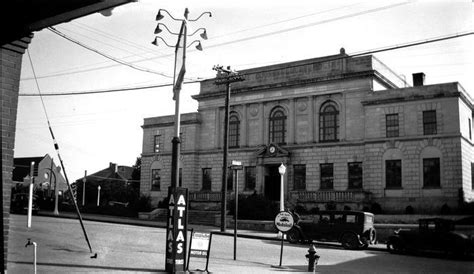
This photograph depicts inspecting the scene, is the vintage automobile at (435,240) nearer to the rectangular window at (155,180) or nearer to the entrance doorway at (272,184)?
the entrance doorway at (272,184)

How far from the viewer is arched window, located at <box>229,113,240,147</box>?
47562mm

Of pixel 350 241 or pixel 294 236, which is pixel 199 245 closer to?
pixel 350 241

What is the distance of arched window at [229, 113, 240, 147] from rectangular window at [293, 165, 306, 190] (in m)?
7.27

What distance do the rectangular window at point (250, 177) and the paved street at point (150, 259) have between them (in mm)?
22452

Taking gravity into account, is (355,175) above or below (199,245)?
above

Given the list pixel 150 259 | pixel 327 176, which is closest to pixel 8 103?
pixel 150 259

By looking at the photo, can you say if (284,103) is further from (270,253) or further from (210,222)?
(270,253)

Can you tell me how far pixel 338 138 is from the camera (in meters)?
41.3

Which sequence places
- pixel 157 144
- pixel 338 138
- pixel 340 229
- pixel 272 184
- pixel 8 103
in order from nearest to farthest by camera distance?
1. pixel 8 103
2. pixel 340 229
3. pixel 338 138
4. pixel 272 184
5. pixel 157 144

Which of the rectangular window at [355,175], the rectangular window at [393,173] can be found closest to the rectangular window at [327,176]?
the rectangular window at [355,175]

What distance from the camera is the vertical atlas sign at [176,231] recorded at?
12180 millimetres

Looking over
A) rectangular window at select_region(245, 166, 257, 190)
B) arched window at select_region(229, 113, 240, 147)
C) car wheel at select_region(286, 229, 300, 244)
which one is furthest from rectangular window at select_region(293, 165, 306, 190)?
car wheel at select_region(286, 229, 300, 244)

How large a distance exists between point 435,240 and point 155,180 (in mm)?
36765

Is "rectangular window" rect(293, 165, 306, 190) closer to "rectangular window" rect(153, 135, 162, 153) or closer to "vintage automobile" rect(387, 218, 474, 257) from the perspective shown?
"rectangular window" rect(153, 135, 162, 153)
